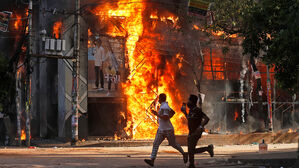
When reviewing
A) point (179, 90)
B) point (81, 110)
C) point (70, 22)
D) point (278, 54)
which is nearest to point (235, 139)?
point (179, 90)

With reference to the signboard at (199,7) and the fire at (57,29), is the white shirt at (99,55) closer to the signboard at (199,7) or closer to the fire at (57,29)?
the fire at (57,29)

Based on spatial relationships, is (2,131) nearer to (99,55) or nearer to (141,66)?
(99,55)

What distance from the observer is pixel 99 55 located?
2839 centimetres

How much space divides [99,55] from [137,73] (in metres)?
2.62

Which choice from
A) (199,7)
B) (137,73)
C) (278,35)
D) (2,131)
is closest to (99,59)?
(137,73)

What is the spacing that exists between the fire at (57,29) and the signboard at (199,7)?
797 cm

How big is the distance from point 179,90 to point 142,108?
8.73ft

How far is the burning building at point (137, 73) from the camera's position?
28562 millimetres

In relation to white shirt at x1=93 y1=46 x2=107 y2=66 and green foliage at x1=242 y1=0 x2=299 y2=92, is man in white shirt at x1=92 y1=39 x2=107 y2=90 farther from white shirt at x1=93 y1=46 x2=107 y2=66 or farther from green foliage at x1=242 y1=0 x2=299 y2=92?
green foliage at x1=242 y1=0 x2=299 y2=92

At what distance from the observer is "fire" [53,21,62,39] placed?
28.8m

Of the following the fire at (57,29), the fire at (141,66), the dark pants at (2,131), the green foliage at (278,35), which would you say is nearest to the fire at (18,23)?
the fire at (57,29)

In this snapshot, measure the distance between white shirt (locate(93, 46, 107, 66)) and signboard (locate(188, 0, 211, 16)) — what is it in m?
5.90

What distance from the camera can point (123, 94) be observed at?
29.1 metres

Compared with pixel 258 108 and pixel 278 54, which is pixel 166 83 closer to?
pixel 258 108
